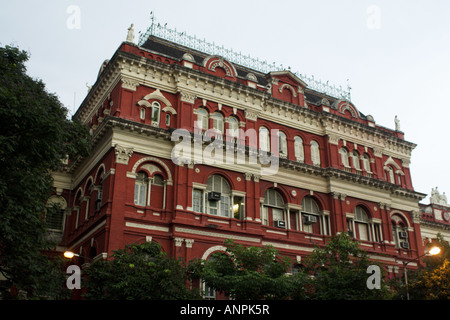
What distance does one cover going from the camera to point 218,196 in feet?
101

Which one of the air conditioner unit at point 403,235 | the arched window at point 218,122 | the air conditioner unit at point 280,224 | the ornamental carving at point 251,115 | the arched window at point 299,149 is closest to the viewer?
the arched window at point 218,122

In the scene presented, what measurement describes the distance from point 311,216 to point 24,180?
69.2 ft

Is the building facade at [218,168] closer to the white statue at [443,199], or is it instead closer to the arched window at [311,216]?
the arched window at [311,216]

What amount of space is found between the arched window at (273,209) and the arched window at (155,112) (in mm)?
Answer: 8585

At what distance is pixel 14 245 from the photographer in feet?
63.6

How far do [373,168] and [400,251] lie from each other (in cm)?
651

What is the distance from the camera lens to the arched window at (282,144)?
3566 centimetres

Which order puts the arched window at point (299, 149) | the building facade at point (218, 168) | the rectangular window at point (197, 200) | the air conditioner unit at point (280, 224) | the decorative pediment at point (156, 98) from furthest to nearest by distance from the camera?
the arched window at point (299, 149) → the air conditioner unit at point (280, 224) → the decorative pediment at point (156, 98) → the rectangular window at point (197, 200) → the building facade at point (218, 168)

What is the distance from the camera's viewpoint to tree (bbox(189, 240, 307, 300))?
75.0 feet

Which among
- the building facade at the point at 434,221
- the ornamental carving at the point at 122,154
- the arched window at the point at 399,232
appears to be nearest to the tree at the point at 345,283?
the ornamental carving at the point at 122,154

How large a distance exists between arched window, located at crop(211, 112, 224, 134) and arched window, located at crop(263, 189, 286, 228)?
514cm

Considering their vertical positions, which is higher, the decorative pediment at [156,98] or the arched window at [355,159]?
the decorative pediment at [156,98]
